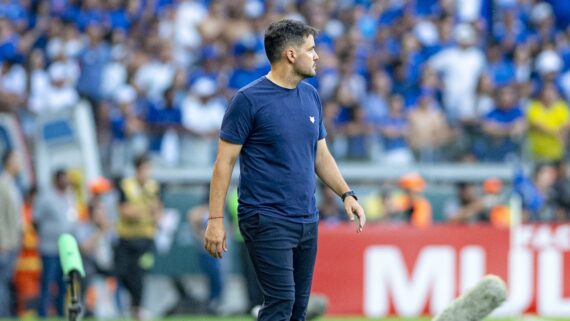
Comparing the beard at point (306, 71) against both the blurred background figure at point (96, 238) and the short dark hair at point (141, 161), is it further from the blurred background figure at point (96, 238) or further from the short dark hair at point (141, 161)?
the blurred background figure at point (96, 238)

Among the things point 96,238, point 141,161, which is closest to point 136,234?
point 96,238

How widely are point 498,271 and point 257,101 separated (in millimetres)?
9482

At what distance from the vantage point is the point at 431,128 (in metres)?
18.2

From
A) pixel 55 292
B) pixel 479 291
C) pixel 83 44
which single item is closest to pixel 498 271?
pixel 55 292

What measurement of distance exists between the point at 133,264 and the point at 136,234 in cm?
38

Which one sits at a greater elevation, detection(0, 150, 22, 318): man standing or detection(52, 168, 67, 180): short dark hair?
detection(52, 168, 67, 180): short dark hair

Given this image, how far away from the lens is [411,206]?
672 inches

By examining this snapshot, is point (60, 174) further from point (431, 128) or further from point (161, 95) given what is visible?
point (431, 128)

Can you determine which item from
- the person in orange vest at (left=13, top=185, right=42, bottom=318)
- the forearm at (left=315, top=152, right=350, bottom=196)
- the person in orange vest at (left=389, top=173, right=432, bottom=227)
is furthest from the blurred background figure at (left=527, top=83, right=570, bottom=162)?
the forearm at (left=315, top=152, right=350, bottom=196)

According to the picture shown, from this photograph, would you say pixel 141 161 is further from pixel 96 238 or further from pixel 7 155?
pixel 7 155

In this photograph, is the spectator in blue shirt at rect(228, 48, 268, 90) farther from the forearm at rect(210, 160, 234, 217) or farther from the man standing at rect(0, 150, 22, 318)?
the forearm at rect(210, 160, 234, 217)

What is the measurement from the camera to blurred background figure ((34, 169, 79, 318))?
1595 cm

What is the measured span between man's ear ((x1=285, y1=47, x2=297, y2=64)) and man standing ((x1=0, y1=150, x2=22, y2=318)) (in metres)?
8.16

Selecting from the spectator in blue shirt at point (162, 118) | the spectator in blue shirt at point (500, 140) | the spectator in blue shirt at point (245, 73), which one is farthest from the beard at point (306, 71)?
the spectator in blue shirt at point (245, 73)
